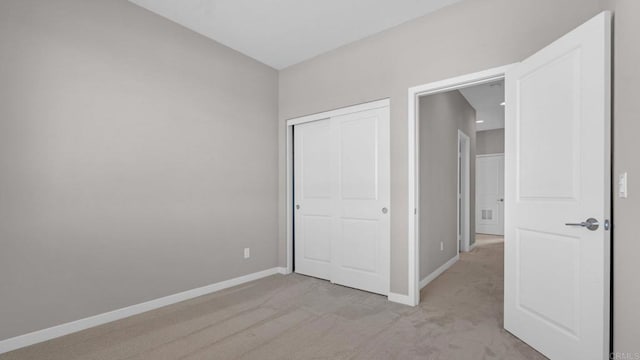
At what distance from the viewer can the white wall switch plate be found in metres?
1.54

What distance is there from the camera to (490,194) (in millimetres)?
7973

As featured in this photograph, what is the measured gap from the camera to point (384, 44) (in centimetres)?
314

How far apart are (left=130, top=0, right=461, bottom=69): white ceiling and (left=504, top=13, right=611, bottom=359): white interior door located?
1266 mm

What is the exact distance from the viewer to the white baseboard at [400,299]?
2898 mm

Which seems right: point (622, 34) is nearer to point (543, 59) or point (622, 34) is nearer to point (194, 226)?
point (543, 59)

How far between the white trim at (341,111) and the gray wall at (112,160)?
68 centimetres

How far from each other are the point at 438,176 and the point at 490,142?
4.97 m

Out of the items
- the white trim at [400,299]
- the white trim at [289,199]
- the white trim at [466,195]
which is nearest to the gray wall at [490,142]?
the white trim at [466,195]

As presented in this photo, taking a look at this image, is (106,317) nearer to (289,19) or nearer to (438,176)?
(289,19)

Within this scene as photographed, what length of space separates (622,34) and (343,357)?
2.53m

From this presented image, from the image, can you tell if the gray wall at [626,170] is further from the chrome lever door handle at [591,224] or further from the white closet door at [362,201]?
the white closet door at [362,201]

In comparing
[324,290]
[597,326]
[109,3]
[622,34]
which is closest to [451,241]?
[324,290]

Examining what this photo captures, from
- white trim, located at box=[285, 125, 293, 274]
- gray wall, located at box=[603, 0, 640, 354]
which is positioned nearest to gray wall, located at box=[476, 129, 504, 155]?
white trim, located at box=[285, 125, 293, 274]

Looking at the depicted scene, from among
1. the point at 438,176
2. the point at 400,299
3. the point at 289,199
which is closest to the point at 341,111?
the point at 289,199
